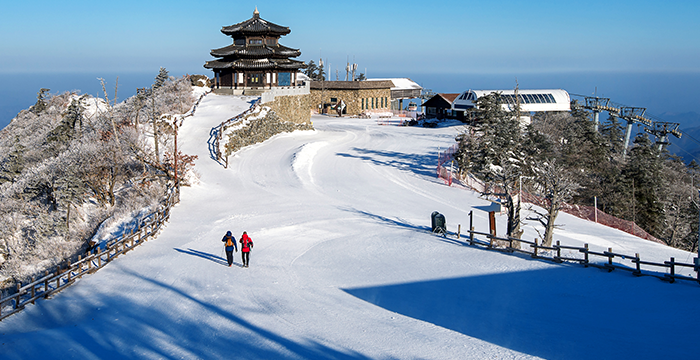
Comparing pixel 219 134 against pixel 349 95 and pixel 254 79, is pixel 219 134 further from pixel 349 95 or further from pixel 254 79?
pixel 349 95

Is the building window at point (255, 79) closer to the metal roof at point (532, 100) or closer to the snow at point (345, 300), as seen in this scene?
the metal roof at point (532, 100)

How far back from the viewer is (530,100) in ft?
211

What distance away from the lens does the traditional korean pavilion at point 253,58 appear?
49.2 meters

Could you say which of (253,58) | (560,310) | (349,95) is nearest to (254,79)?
(253,58)

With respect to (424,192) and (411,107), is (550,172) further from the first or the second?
(411,107)

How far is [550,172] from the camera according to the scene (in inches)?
867

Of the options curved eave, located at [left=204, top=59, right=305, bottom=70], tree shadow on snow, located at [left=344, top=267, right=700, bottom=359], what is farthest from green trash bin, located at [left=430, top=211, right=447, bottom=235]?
curved eave, located at [left=204, top=59, right=305, bottom=70]

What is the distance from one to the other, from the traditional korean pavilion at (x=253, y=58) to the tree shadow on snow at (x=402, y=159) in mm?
15129

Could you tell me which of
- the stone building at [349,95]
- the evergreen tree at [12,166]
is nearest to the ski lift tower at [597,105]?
the stone building at [349,95]

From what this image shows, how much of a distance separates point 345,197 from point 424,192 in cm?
562

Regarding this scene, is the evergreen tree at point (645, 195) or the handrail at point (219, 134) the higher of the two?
the handrail at point (219, 134)

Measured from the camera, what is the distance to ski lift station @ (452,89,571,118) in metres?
60.5

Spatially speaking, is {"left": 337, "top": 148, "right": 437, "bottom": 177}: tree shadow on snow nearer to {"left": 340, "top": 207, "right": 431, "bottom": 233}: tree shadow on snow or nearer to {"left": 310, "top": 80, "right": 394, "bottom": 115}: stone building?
{"left": 340, "top": 207, "right": 431, "bottom": 233}: tree shadow on snow

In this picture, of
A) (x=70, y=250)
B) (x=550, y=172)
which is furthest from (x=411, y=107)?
(x=70, y=250)
